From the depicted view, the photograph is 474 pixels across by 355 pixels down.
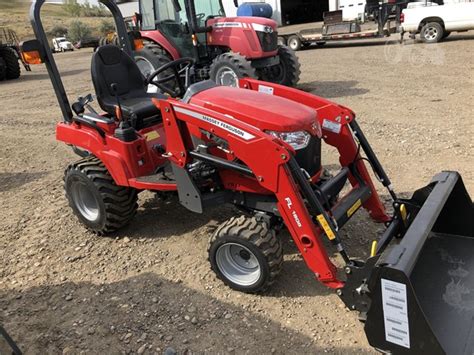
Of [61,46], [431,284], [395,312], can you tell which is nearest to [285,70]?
[431,284]

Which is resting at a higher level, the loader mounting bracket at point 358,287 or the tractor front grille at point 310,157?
the tractor front grille at point 310,157

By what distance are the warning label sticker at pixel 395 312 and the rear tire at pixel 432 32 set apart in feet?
43.7

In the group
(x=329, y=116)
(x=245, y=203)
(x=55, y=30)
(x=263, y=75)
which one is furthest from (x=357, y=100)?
(x=55, y=30)

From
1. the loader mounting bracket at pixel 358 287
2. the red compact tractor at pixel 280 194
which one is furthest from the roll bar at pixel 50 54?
the loader mounting bracket at pixel 358 287

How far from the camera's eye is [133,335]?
273 cm

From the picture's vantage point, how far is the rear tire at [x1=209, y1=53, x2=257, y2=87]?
7.05m

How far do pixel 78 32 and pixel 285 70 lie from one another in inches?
1414

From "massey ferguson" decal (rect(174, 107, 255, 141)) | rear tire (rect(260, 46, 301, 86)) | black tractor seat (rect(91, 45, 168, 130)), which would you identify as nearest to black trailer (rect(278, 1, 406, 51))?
rear tire (rect(260, 46, 301, 86))

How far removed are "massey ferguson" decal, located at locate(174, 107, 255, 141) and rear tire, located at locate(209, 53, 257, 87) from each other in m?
4.12

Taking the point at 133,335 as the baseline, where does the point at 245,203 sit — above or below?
above

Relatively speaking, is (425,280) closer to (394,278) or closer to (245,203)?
(394,278)

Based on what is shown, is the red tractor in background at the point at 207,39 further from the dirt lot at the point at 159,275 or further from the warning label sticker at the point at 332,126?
the warning label sticker at the point at 332,126

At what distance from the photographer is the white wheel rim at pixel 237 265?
2.95 meters

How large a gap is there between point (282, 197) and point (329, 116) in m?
0.93
